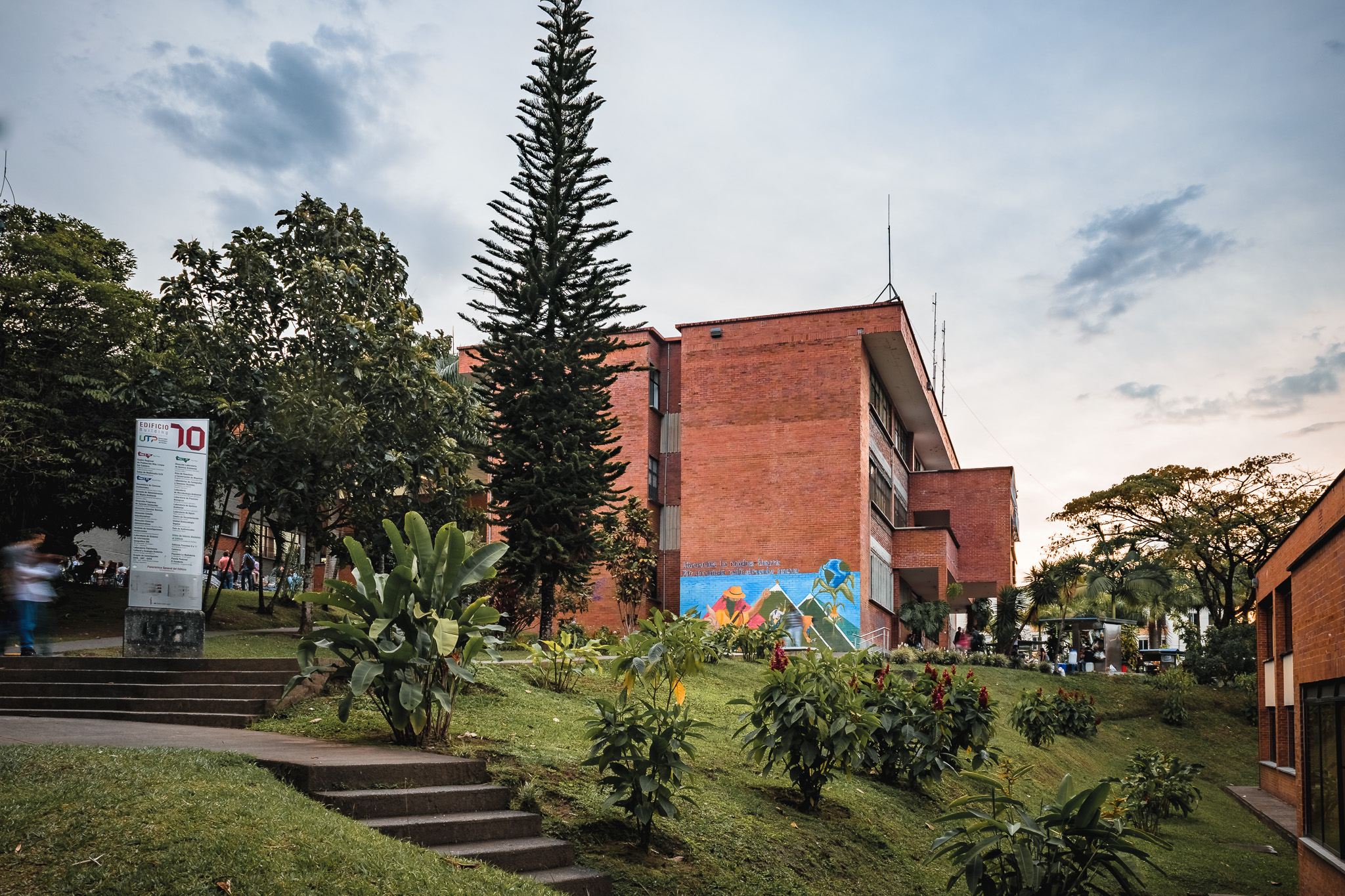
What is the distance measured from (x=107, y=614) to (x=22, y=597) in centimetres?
841

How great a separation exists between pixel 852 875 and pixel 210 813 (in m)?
4.67

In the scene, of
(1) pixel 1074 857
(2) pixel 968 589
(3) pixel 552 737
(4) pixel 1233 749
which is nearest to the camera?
(1) pixel 1074 857

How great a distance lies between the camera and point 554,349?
19109 mm

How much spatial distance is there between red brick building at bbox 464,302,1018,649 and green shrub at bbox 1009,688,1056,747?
9.19 m

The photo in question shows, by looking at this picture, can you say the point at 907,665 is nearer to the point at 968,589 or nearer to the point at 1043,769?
the point at 1043,769

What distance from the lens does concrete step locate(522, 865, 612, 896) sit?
5.70 metres

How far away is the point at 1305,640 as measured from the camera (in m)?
10.5

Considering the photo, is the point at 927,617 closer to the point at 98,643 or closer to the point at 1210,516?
the point at 1210,516

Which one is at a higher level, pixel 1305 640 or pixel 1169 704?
pixel 1305 640

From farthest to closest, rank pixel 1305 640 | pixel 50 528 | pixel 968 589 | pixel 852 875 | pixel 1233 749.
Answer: pixel 968 589
pixel 1233 749
pixel 50 528
pixel 1305 640
pixel 852 875

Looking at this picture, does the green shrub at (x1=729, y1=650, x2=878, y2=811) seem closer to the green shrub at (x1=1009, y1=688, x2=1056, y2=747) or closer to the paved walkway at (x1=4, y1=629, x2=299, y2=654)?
the paved walkway at (x1=4, y1=629, x2=299, y2=654)

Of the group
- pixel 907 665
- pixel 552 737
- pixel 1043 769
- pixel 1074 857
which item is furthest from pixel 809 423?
pixel 1074 857

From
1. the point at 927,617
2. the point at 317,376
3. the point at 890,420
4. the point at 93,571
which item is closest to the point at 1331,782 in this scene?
the point at 317,376

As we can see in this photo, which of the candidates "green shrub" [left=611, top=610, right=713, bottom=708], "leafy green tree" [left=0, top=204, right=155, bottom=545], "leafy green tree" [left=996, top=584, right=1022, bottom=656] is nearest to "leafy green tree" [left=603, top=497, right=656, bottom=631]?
"leafy green tree" [left=0, top=204, right=155, bottom=545]
